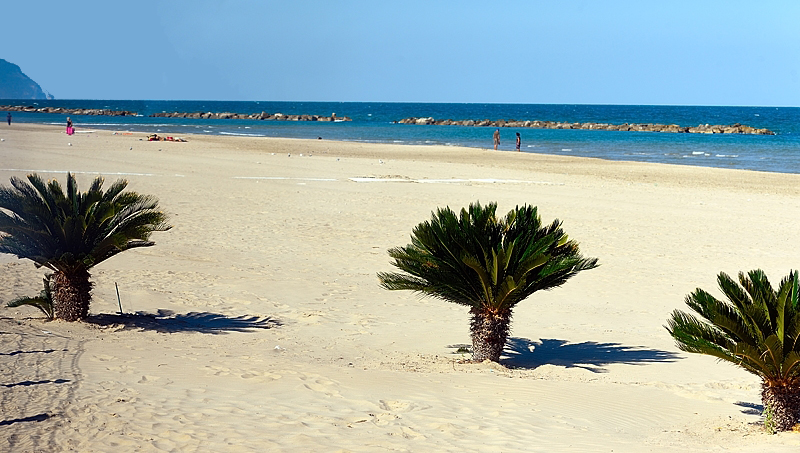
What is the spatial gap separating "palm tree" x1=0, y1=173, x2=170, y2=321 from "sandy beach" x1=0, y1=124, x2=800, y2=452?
390 mm

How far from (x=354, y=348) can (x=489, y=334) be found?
134 centimetres

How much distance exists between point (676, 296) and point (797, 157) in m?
38.7

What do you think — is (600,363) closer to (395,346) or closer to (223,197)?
(395,346)

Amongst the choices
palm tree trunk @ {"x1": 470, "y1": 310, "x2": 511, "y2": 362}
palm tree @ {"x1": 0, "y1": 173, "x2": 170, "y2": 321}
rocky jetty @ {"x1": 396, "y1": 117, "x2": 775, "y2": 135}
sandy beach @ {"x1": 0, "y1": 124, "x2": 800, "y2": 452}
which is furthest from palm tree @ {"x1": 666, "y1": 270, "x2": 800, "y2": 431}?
rocky jetty @ {"x1": 396, "y1": 117, "x2": 775, "y2": 135}

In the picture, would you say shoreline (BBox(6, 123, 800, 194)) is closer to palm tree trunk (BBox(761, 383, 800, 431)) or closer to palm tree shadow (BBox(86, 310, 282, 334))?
palm tree shadow (BBox(86, 310, 282, 334))

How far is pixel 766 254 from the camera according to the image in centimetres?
1379

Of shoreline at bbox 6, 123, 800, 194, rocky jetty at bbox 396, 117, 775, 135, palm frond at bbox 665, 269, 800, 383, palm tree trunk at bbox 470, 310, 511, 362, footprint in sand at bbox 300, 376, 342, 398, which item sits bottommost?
footprint in sand at bbox 300, 376, 342, 398

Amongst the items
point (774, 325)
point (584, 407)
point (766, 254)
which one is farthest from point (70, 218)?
point (766, 254)

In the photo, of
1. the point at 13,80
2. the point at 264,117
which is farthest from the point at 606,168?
the point at 264,117

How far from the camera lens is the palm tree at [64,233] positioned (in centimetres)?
827

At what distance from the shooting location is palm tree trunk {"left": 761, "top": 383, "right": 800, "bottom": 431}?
570 centimetres

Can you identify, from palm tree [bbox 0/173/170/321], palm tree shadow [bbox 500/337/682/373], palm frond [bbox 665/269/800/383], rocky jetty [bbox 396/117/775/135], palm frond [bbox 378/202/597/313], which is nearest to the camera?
palm frond [bbox 665/269/800/383]

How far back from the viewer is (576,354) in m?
8.35

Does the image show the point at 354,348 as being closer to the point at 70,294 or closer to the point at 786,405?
the point at 70,294
